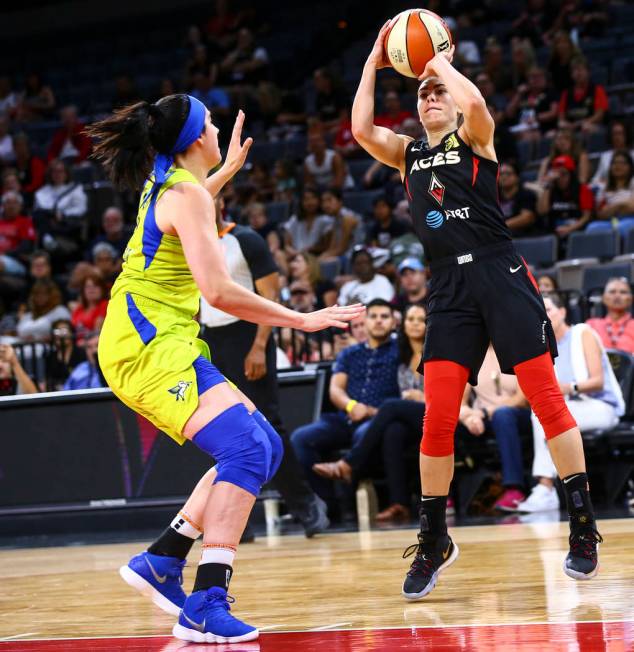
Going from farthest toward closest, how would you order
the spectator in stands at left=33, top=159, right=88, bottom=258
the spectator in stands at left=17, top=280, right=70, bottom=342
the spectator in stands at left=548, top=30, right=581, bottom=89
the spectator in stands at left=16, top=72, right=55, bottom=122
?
the spectator in stands at left=16, top=72, right=55, bottom=122, the spectator in stands at left=33, top=159, right=88, bottom=258, the spectator in stands at left=548, top=30, right=581, bottom=89, the spectator in stands at left=17, top=280, right=70, bottom=342

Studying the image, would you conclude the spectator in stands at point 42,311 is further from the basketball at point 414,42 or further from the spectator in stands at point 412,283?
the basketball at point 414,42

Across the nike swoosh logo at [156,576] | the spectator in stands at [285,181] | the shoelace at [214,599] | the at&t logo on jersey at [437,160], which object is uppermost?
the at&t logo on jersey at [437,160]

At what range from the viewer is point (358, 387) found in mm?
7594

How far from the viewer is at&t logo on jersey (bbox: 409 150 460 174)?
3914mm

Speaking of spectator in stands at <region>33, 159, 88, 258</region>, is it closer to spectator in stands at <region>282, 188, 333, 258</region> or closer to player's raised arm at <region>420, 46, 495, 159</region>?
spectator in stands at <region>282, 188, 333, 258</region>

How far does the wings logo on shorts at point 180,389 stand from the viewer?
324 centimetres

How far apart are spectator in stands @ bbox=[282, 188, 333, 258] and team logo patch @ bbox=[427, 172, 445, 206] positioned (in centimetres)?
711

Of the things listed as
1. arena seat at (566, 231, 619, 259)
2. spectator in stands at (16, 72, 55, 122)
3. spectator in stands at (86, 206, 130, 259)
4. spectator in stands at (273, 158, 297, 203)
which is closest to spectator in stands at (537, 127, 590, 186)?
arena seat at (566, 231, 619, 259)

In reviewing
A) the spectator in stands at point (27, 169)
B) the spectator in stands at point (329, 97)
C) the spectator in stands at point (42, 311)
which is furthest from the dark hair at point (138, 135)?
the spectator in stands at point (27, 169)

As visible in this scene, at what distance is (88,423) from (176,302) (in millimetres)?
4820

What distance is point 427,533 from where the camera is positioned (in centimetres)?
393

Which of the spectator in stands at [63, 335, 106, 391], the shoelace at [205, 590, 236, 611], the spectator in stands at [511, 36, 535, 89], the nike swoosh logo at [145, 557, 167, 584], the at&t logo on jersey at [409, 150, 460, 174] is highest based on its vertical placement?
the spectator in stands at [511, 36, 535, 89]

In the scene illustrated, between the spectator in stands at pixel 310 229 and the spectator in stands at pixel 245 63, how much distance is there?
440 centimetres

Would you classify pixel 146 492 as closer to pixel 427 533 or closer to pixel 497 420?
pixel 497 420
